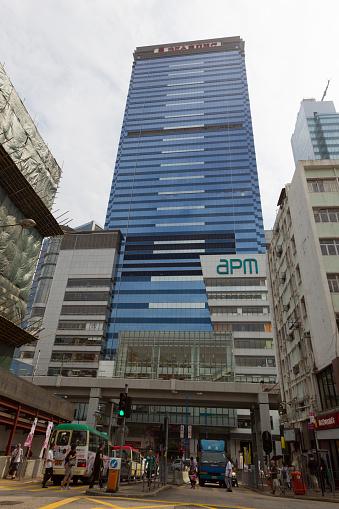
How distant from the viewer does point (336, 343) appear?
24219mm

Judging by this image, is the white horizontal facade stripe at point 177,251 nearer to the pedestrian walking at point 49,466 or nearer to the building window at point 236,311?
the building window at point 236,311

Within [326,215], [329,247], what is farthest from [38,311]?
[329,247]

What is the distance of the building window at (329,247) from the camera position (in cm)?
2873

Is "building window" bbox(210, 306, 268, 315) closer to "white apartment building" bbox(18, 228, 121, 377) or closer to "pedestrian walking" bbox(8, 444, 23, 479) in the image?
"white apartment building" bbox(18, 228, 121, 377)

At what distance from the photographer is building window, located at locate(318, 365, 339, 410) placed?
24656 mm

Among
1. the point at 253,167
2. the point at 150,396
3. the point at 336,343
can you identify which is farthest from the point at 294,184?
the point at 253,167

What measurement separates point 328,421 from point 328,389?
2.65m

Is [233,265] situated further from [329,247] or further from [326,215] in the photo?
[329,247]

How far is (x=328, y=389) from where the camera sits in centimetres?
2566

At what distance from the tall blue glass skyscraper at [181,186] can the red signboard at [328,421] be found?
58.0 m

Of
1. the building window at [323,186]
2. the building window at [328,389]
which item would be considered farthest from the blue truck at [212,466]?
the building window at [323,186]

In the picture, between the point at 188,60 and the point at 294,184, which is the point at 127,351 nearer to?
the point at 294,184

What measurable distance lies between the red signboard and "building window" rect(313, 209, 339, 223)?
52.8 feet

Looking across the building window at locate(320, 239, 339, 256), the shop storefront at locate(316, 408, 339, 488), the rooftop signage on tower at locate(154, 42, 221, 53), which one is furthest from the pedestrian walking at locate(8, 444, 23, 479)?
the rooftop signage on tower at locate(154, 42, 221, 53)
